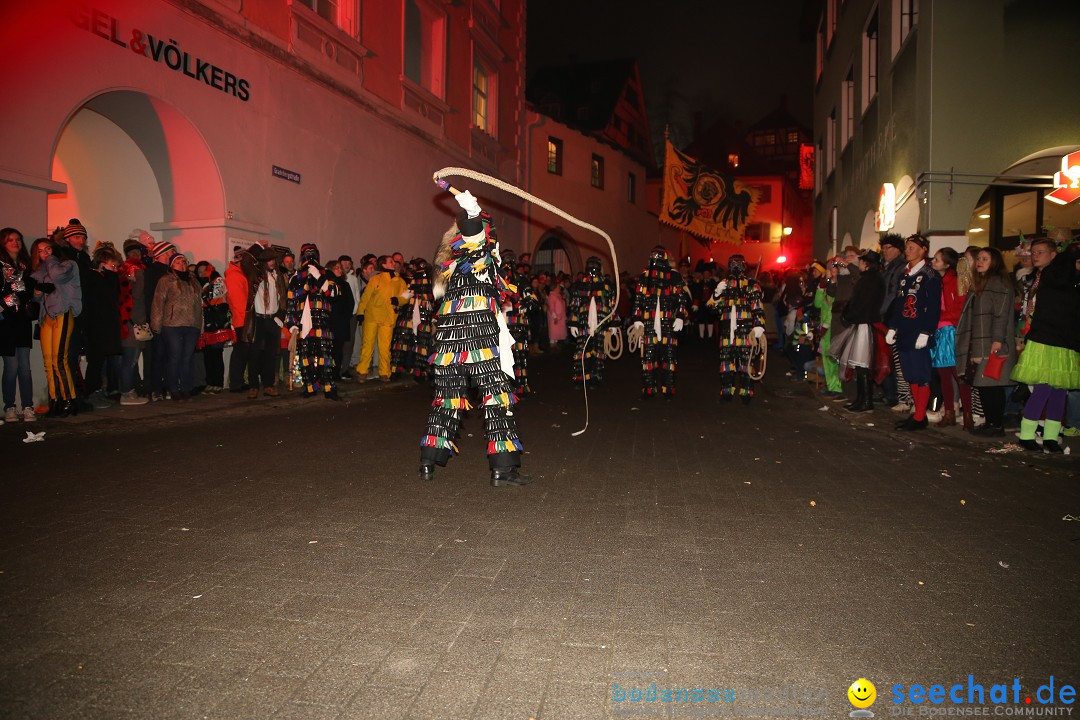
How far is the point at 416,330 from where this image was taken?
13570 mm

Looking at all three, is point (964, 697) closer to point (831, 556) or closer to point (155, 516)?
point (831, 556)

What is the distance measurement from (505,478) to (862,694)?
341cm

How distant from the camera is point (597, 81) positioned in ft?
141

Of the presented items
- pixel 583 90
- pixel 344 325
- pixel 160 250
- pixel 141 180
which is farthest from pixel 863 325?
pixel 583 90

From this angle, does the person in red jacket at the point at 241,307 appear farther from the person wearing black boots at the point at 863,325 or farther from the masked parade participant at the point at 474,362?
the person wearing black boots at the point at 863,325

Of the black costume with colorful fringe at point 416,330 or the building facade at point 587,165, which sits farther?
the building facade at point 587,165

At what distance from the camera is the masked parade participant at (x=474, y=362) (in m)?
5.73

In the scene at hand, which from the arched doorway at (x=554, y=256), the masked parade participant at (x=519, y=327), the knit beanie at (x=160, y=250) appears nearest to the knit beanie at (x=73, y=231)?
the knit beanie at (x=160, y=250)

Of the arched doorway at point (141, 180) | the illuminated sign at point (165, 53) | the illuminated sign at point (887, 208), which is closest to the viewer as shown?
the illuminated sign at point (165, 53)

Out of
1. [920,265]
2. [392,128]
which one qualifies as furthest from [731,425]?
[392,128]

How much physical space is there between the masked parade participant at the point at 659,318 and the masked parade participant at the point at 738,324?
2.10ft

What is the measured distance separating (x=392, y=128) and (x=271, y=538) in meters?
14.0

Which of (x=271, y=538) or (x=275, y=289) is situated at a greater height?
(x=275, y=289)

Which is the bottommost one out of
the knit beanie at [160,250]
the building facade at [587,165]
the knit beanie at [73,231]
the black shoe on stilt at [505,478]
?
the black shoe on stilt at [505,478]
